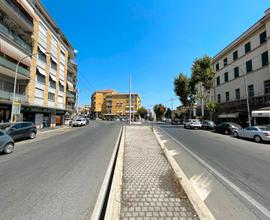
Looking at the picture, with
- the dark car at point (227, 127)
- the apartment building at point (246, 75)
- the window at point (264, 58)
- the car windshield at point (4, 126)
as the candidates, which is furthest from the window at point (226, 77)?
the car windshield at point (4, 126)

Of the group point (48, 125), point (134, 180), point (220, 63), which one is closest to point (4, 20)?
point (48, 125)

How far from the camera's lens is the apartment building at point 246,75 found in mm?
24172

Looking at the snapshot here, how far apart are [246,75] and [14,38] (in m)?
32.9

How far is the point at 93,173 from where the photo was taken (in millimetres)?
6207

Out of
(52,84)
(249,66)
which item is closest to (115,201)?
(249,66)

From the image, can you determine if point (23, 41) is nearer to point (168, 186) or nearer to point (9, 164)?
point (9, 164)

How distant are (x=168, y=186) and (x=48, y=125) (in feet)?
103

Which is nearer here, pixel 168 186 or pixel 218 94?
pixel 168 186

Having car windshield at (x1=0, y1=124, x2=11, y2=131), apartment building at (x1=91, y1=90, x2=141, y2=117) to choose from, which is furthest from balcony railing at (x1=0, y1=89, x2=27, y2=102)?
apartment building at (x1=91, y1=90, x2=141, y2=117)

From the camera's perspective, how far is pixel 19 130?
14719mm

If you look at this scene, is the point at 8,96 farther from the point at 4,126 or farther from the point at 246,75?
the point at 246,75

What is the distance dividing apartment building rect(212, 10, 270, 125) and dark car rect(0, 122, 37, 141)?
78.3ft

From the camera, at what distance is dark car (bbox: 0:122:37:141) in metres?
13.7

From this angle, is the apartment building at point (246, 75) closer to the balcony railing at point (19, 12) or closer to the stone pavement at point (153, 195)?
the stone pavement at point (153, 195)
